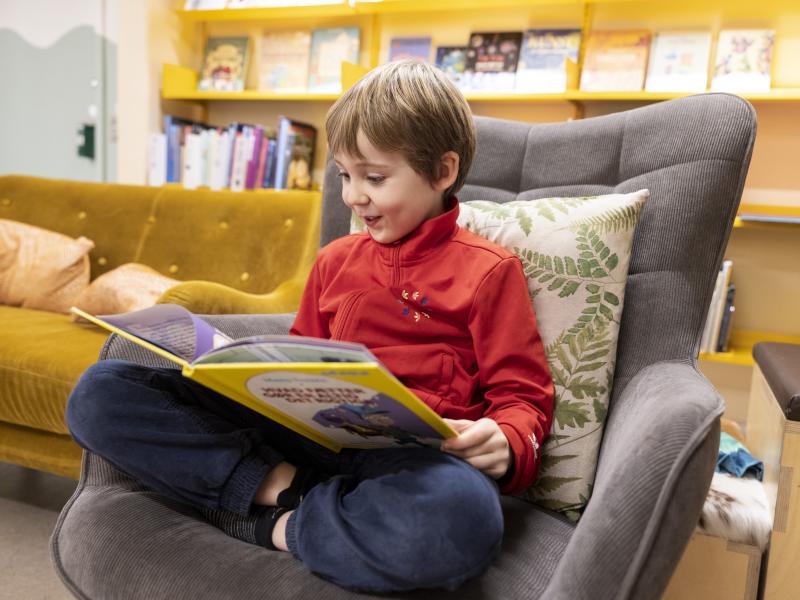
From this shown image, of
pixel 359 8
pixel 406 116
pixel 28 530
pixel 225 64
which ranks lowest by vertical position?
pixel 28 530

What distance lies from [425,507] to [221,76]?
2605 millimetres

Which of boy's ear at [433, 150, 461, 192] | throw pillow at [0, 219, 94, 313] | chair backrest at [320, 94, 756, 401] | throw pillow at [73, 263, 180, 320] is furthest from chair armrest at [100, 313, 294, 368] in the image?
throw pillow at [0, 219, 94, 313]

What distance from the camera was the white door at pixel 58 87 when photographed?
3.10 meters

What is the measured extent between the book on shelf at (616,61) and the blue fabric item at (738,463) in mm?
1330

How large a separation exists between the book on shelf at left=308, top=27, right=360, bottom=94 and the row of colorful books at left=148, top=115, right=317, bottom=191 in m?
0.18

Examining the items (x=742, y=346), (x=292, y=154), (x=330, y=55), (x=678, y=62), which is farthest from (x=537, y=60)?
(x=742, y=346)

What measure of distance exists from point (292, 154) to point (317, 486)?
6.70ft

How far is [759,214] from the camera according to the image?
211cm

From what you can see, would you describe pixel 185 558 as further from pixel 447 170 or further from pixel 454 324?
pixel 447 170

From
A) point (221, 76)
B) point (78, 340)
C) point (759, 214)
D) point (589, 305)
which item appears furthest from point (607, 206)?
point (221, 76)

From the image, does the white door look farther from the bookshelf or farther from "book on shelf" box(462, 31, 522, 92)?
"book on shelf" box(462, 31, 522, 92)

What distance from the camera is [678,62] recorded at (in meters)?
2.26

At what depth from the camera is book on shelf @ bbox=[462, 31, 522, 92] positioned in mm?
2469

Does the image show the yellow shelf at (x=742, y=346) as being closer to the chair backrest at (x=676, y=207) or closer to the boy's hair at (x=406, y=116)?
the chair backrest at (x=676, y=207)
